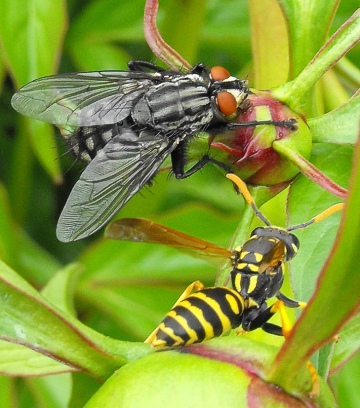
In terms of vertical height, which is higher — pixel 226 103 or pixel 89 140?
pixel 226 103

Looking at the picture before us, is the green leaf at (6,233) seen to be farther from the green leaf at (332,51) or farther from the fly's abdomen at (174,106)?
the green leaf at (332,51)

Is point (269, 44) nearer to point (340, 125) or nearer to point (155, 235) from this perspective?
point (340, 125)

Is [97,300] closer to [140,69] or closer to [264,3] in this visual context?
[140,69]

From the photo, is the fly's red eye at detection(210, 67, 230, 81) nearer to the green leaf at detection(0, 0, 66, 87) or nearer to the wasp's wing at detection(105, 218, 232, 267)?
the green leaf at detection(0, 0, 66, 87)

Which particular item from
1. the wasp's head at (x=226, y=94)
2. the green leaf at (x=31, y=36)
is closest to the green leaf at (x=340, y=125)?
the wasp's head at (x=226, y=94)

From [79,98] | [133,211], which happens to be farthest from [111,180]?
[133,211]
